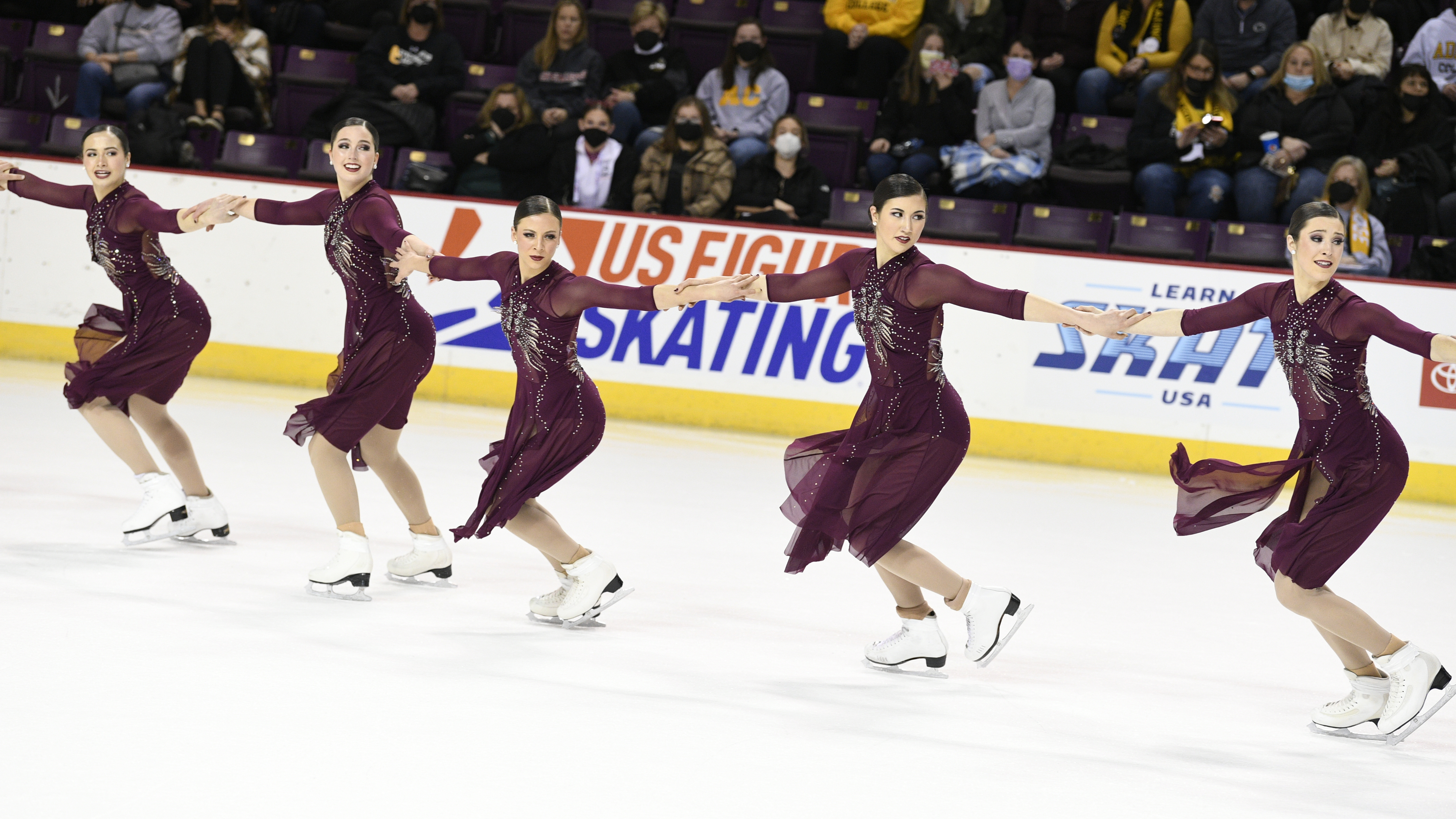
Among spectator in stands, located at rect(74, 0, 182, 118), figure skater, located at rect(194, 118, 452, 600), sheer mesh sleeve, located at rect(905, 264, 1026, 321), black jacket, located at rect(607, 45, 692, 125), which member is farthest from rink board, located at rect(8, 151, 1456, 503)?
sheer mesh sleeve, located at rect(905, 264, 1026, 321)

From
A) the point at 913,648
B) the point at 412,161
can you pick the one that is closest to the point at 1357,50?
the point at 412,161

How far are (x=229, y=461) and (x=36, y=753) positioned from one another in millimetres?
4130

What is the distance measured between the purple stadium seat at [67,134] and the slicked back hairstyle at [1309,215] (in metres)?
9.24

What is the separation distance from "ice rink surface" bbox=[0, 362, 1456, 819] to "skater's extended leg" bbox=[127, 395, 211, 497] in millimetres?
301

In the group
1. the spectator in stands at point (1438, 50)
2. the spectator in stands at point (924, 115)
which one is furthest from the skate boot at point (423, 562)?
the spectator in stands at point (1438, 50)

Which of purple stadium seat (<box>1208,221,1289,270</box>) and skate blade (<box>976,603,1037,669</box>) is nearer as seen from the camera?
skate blade (<box>976,603,1037,669</box>)

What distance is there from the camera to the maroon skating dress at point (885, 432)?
412 cm

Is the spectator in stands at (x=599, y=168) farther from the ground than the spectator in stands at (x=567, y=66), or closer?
closer

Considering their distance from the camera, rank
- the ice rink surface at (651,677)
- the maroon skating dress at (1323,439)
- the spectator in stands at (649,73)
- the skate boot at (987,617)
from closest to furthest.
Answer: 1. the ice rink surface at (651,677)
2. the maroon skating dress at (1323,439)
3. the skate boot at (987,617)
4. the spectator in stands at (649,73)

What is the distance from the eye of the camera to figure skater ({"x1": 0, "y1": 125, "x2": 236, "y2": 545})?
523 cm

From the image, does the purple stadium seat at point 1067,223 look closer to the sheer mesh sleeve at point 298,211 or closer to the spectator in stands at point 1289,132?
the spectator in stands at point 1289,132

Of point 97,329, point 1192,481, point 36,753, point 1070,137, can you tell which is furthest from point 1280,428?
point 36,753

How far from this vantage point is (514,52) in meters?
11.7

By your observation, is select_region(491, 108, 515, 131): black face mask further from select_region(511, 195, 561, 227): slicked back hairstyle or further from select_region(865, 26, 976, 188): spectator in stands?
select_region(511, 195, 561, 227): slicked back hairstyle
